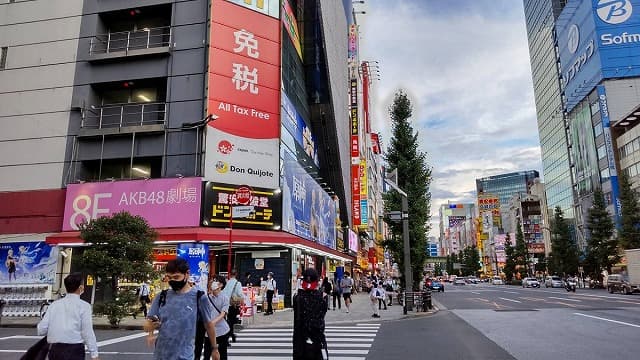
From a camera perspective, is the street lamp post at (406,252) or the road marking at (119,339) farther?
the street lamp post at (406,252)

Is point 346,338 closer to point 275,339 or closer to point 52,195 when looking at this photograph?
point 275,339

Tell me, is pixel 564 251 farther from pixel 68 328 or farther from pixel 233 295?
pixel 68 328

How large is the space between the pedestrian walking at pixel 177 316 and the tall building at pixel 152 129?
15444mm

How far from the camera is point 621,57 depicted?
199 feet

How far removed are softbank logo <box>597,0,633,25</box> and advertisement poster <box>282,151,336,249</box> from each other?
55.2 meters

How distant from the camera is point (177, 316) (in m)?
4.11

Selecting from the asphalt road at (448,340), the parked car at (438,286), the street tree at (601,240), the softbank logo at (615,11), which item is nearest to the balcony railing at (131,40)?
the asphalt road at (448,340)

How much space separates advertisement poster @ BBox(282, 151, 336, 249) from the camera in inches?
933

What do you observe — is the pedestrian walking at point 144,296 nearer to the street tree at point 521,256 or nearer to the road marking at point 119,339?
the road marking at point 119,339

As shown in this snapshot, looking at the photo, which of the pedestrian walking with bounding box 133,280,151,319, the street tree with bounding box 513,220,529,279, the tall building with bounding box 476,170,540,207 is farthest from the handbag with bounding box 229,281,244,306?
the tall building with bounding box 476,170,540,207

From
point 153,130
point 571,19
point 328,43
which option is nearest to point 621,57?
point 571,19

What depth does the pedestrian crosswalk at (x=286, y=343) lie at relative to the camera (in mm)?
9242

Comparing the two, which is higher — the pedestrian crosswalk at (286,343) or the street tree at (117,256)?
the street tree at (117,256)

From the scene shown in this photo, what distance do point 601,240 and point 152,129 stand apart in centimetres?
4796
